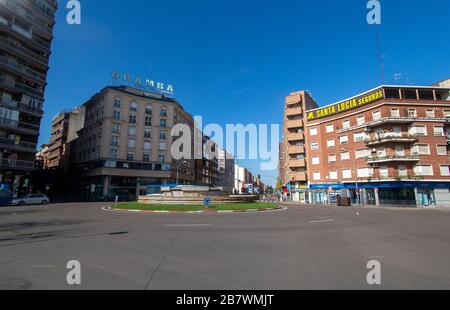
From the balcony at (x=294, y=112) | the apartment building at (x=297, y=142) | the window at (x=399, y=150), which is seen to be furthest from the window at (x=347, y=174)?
the balcony at (x=294, y=112)

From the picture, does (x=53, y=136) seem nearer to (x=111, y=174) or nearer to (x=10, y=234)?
(x=111, y=174)

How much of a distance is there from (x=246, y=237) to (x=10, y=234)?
945 cm

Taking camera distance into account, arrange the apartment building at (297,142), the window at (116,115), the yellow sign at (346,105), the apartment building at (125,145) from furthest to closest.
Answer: the apartment building at (297,142), the window at (116,115), the apartment building at (125,145), the yellow sign at (346,105)

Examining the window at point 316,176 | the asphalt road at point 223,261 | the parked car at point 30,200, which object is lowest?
the asphalt road at point 223,261

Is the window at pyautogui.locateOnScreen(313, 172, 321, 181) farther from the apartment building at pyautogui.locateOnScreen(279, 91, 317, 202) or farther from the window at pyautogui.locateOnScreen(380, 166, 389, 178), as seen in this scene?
the window at pyautogui.locateOnScreen(380, 166, 389, 178)

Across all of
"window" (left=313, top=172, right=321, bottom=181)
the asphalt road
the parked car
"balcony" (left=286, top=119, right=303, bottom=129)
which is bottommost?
the asphalt road

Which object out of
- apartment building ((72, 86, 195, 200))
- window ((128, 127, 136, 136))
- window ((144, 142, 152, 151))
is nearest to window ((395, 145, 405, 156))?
apartment building ((72, 86, 195, 200))

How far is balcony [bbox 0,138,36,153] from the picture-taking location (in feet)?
112

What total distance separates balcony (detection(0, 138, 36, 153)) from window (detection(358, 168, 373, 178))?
5419 centimetres

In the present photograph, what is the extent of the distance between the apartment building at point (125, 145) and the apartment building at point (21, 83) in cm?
1222

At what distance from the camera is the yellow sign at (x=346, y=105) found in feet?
134

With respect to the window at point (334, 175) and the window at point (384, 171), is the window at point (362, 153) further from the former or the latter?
the window at point (334, 175)

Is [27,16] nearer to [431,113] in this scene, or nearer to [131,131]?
[131,131]
